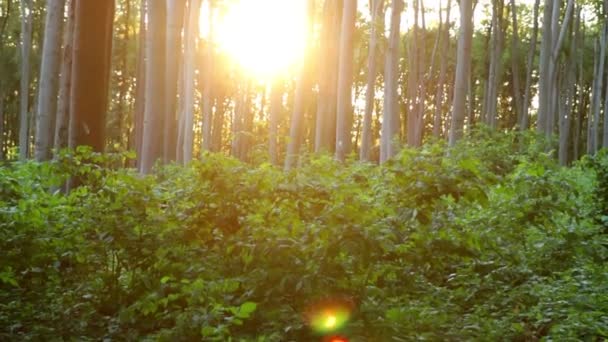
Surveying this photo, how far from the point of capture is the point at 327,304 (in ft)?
18.0

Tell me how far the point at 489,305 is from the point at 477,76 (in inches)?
1784

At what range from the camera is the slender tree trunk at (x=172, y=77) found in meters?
14.5

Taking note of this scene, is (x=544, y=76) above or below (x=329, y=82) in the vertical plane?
above

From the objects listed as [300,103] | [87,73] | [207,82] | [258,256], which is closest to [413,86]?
[207,82]

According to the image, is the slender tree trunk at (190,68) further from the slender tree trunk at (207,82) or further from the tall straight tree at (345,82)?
the tall straight tree at (345,82)

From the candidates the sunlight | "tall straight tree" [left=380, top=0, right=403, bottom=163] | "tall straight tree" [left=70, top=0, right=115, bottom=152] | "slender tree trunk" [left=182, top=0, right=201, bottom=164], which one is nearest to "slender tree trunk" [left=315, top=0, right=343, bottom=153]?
"tall straight tree" [left=380, top=0, right=403, bottom=163]

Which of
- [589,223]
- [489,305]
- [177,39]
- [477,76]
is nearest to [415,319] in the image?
[489,305]

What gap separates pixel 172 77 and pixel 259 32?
2159 cm

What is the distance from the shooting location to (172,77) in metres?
15.5

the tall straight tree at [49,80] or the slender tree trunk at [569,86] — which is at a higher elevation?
the slender tree trunk at [569,86]

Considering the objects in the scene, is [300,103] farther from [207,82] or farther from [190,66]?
[207,82]

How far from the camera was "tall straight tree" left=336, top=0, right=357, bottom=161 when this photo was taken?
1856 cm

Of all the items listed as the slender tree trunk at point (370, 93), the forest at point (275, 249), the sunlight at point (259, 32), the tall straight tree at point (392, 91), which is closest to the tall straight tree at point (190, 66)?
the sunlight at point (259, 32)

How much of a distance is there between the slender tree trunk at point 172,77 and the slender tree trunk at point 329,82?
4722mm
